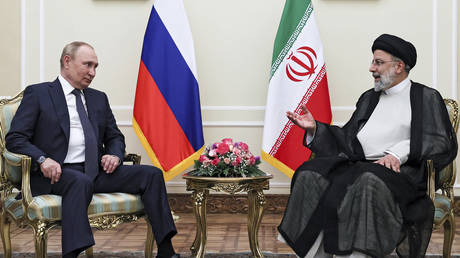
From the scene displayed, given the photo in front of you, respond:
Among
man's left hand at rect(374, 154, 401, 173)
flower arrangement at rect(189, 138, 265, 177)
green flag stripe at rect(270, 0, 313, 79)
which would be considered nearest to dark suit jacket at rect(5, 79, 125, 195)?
flower arrangement at rect(189, 138, 265, 177)

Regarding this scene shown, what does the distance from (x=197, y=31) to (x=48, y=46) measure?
1.39m

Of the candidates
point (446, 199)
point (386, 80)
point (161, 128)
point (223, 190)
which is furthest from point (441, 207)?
point (161, 128)

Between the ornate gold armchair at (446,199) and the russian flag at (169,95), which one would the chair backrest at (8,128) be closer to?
the russian flag at (169,95)

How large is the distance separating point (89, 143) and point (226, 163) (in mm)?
814

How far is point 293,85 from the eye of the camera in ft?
14.7

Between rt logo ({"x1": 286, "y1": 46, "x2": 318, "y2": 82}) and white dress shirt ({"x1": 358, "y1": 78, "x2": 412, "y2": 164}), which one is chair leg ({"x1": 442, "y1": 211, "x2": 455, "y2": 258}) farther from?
rt logo ({"x1": 286, "y1": 46, "x2": 318, "y2": 82})

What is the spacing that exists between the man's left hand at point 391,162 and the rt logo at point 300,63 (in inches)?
71.3

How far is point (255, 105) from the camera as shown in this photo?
4910 mm

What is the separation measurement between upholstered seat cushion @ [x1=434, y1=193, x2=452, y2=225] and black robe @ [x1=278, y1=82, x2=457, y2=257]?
215 mm

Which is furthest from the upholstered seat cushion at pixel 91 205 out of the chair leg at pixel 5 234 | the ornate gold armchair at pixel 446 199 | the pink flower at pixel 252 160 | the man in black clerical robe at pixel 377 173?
the ornate gold armchair at pixel 446 199

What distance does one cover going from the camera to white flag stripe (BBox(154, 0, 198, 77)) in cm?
453

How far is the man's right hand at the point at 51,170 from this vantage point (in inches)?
109

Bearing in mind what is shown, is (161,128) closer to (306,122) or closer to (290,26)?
(290,26)

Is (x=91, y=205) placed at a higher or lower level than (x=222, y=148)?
lower
